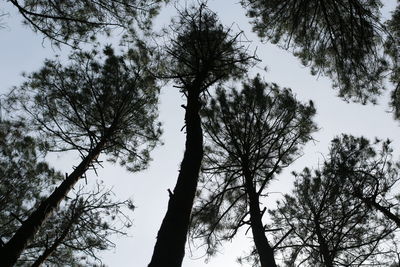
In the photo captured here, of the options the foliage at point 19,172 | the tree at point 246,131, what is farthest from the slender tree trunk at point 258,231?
the foliage at point 19,172

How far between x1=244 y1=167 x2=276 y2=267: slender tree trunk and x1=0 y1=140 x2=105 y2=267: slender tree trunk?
137 inches

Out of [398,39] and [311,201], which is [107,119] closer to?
[311,201]

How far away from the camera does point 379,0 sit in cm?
680

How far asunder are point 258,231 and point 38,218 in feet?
11.9

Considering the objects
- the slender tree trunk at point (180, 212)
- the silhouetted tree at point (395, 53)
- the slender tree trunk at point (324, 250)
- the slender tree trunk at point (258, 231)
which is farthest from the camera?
the silhouetted tree at point (395, 53)

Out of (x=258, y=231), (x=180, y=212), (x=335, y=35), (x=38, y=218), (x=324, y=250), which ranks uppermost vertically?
(x=335, y=35)

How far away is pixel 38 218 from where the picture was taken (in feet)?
17.5

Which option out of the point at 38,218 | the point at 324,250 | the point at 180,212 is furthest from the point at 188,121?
the point at 324,250

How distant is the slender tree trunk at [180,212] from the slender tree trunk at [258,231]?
7.08ft

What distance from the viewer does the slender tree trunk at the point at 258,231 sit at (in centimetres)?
484

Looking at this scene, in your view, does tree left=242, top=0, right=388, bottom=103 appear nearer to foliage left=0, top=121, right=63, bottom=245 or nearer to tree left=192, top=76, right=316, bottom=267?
tree left=192, top=76, right=316, bottom=267

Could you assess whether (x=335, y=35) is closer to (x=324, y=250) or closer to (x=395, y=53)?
(x=395, y=53)

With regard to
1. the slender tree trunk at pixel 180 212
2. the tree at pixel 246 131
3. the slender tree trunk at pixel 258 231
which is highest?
the tree at pixel 246 131

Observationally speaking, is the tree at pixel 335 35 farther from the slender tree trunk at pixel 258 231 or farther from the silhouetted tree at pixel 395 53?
the slender tree trunk at pixel 258 231
